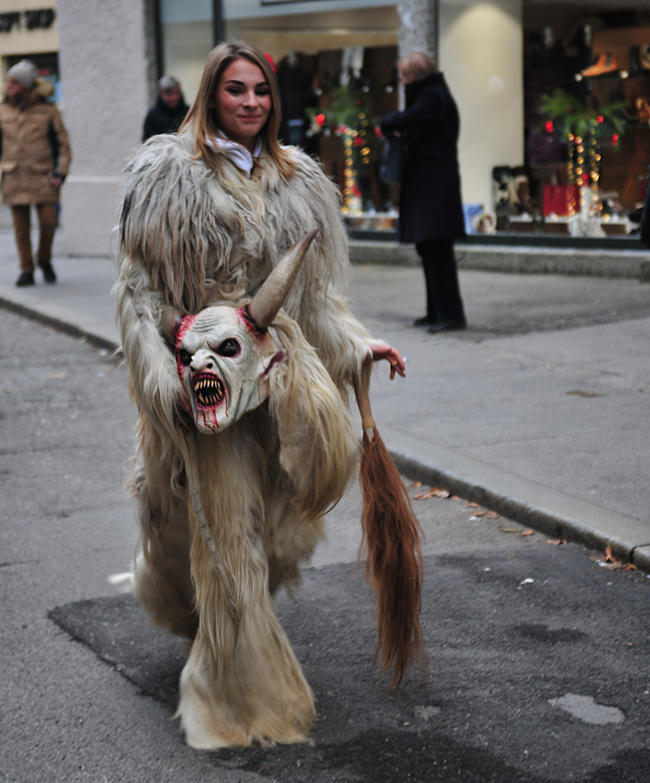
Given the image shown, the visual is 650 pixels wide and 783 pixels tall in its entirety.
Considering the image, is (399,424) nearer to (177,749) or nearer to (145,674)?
(145,674)

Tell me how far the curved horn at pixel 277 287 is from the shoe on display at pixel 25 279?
11451mm

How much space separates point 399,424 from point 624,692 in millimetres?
3368

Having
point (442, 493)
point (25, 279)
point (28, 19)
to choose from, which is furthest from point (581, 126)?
point (28, 19)

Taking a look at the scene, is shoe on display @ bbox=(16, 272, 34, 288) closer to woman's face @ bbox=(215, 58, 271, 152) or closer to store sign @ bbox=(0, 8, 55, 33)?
woman's face @ bbox=(215, 58, 271, 152)

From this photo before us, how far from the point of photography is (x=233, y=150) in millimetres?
3492

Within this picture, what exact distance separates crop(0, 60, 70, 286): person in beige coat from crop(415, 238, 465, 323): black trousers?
5717mm

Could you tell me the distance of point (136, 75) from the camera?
1670cm

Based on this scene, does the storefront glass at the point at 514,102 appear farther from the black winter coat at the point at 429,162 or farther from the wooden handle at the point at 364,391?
the wooden handle at the point at 364,391

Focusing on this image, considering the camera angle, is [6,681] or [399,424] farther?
[399,424]

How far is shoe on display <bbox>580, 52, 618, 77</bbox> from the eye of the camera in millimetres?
12617

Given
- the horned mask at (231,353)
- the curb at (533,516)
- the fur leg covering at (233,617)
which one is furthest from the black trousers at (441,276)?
the horned mask at (231,353)

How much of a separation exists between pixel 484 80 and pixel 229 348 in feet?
36.8

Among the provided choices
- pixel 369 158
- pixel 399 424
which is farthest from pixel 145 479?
pixel 369 158

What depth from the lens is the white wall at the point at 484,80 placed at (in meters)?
13.5
